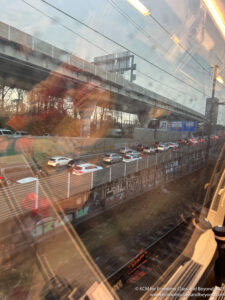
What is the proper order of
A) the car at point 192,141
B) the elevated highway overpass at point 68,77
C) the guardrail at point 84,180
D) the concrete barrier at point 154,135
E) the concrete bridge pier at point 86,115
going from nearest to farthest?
the guardrail at point 84,180, the elevated highway overpass at point 68,77, the concrete bridge pier at point 86,115, the concrete barrier at point 154,135, the car at point 192,141

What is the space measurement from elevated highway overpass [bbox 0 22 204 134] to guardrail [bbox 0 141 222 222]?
4739 mm

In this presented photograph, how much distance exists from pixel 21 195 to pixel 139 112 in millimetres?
25353

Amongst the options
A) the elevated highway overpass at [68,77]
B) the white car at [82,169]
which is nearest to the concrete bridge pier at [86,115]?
the elevated highway overpass at [68,77]

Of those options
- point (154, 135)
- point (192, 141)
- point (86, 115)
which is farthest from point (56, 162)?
point (192, 141)

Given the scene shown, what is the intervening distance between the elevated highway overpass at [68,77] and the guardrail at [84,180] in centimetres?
474

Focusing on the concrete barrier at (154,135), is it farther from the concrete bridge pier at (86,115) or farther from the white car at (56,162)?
the white car at (56,162)

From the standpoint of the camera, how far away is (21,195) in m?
4.62

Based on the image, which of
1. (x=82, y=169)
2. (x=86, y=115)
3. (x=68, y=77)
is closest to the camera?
(x=82, y=169)

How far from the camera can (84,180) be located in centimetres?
635

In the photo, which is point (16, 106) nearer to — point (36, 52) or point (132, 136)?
point (36, 52)

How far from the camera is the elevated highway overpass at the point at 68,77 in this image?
35.5 feet

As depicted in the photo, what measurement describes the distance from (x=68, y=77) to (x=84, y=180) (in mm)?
10793

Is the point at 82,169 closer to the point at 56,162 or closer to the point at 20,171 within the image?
the point at 56,162

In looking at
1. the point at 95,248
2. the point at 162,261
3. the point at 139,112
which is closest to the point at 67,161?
the point at 95,248
